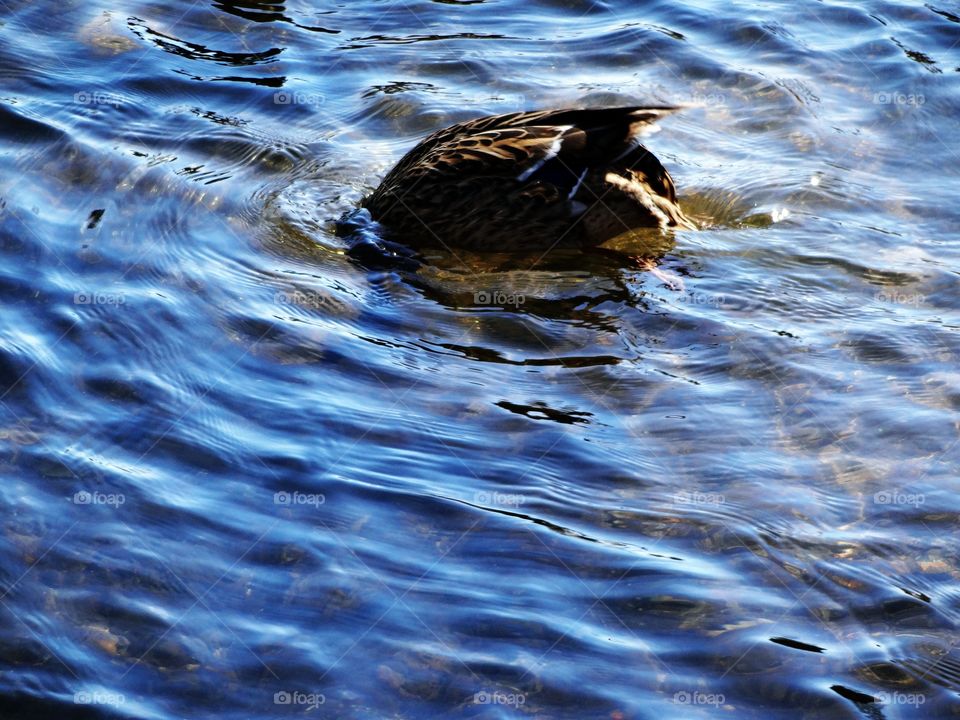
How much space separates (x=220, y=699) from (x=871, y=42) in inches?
322

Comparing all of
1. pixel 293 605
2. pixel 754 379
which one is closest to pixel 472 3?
pixel 754 379

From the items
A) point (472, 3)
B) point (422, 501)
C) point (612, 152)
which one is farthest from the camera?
point (472, 3)

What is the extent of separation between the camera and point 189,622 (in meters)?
4.76

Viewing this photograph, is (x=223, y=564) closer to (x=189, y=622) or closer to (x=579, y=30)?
(x=189, y=622)
